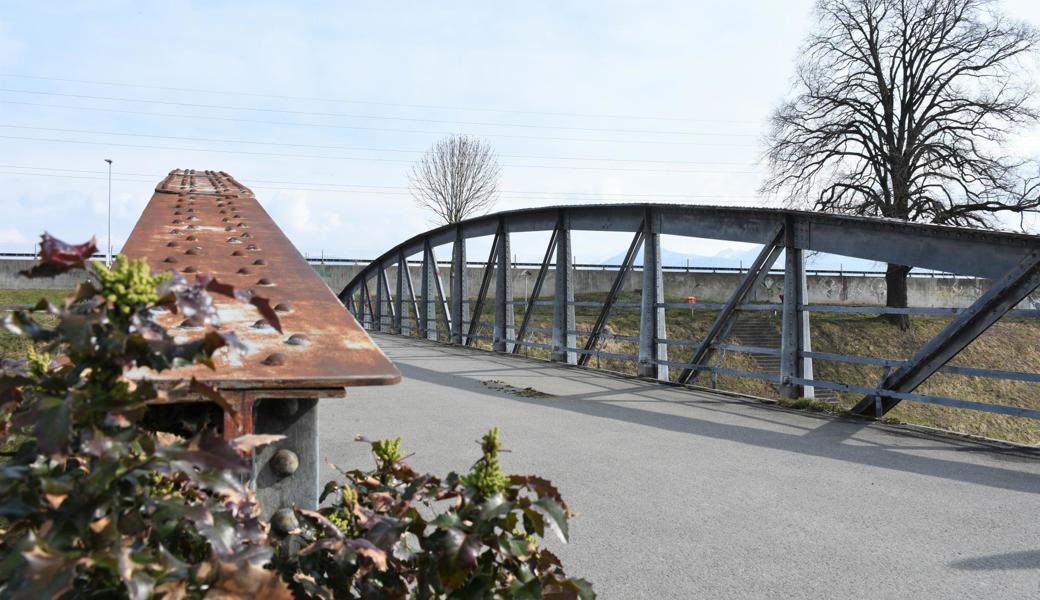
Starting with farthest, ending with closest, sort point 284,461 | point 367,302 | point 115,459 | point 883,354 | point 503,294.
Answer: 1. point 883,354
2. point 367,302
3. point 503,294
4. point 284,461
5. point 115,459

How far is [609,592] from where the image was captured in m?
2.90

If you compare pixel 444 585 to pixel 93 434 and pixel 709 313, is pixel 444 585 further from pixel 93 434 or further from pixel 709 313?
pixel 709 313

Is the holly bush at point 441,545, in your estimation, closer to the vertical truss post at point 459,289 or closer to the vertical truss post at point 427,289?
the vertical truss post at point 459,289

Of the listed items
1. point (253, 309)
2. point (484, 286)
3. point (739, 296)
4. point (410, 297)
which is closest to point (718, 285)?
→ point (410, 297)

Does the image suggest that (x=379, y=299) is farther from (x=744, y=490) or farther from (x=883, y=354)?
(x=744, y=490)

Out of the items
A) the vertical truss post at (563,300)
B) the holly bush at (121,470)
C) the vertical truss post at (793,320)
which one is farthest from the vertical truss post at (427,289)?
the holly bush at (121,470)

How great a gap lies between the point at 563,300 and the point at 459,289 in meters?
4.86

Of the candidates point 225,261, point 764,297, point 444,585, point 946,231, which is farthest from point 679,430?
point 764,297

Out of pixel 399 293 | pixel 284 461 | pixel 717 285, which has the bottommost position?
pixel 284 461

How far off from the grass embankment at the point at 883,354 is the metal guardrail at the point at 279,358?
62.9ft

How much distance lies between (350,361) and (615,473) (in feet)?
11.7

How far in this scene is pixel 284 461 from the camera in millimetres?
1524

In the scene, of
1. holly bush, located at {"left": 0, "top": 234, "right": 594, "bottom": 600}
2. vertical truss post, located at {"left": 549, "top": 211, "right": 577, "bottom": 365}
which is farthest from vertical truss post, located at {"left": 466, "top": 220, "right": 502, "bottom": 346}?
holly bush, located at {"left": 0, "top": 234, "right": 594, "bottom": 600}

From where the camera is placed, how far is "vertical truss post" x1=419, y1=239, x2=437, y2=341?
18.7 m
